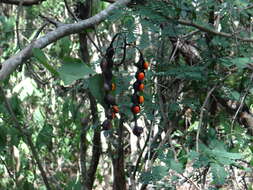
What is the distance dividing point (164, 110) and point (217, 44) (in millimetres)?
273

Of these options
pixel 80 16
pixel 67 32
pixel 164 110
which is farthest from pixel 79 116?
pixel 67 32

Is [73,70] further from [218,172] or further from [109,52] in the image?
[218,172]

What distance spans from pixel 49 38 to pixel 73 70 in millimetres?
222

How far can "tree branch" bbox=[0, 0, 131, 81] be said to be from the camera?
33.5 inches

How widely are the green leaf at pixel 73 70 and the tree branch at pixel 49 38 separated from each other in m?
0.08

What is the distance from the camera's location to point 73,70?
2.75 ft

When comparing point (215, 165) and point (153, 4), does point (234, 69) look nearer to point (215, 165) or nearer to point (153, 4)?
point (153, 4)

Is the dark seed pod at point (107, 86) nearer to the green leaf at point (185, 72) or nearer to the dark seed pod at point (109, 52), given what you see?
the dark seed pod at point (109, 52)

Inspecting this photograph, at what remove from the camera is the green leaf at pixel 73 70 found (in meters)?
0.81

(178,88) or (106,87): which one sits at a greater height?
(106,87)

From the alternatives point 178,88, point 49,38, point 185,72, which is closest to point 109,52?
point 49,38

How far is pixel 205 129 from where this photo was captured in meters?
1.57

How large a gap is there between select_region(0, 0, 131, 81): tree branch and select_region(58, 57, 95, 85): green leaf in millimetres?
83

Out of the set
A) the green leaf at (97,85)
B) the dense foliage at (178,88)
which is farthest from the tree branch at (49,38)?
the green leaf at (97,85)
